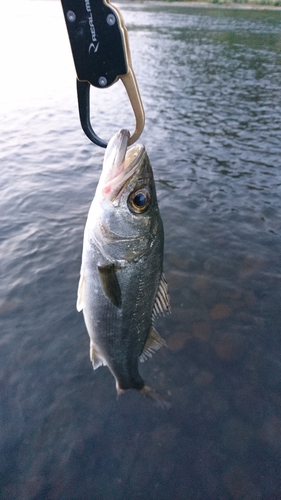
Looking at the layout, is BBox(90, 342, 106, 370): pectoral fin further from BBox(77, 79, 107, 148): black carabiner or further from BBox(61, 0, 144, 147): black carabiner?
BBox(61, 0, 144, 147): black carabiner

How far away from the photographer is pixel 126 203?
9.32 feet

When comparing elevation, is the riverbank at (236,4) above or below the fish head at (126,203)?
above

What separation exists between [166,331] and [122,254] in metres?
3.66

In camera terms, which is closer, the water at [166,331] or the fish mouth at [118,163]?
the fish mouth at [118,163]

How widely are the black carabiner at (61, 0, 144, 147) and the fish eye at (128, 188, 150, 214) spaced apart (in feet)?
1.66

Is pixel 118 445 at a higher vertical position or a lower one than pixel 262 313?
lower

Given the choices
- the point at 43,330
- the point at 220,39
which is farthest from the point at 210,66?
the point at 43,330

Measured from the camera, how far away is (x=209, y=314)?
6527 mm

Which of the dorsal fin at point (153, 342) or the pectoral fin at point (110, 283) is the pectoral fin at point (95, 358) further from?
the pectoral fin at point (110, 283)

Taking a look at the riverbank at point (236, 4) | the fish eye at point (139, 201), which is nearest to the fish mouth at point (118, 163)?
the fish eye at point (139, 201)

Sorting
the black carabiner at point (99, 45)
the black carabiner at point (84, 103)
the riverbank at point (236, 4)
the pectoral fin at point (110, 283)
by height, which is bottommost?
the pectoral fin at point (110, 283)

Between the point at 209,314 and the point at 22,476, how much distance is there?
4042mm

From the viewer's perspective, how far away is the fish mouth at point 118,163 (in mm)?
2594

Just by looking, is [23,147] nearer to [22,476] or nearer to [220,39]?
[22,476]
